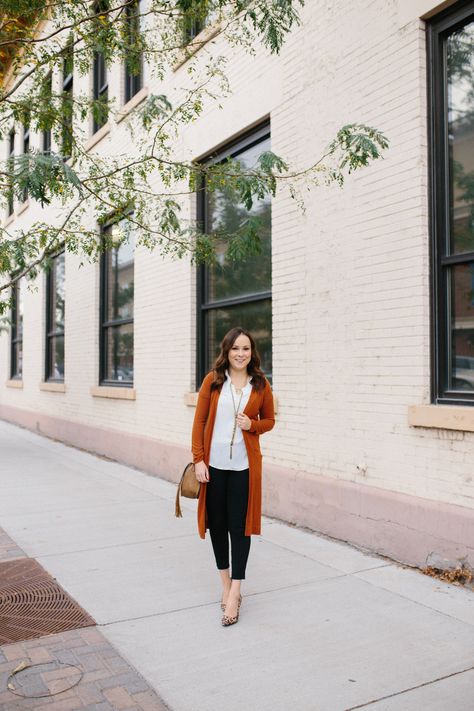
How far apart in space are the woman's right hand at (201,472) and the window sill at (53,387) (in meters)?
9.58

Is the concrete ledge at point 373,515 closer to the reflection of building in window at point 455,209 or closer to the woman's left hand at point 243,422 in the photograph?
the reflection of building in window at point 455,209

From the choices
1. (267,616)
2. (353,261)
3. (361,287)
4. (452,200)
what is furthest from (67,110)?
(267,616)

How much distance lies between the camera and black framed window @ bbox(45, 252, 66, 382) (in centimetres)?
1417

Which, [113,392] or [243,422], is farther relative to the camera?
[113,392]

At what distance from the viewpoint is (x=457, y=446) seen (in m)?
4.77

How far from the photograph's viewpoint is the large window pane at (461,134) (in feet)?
16.5

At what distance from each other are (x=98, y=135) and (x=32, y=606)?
30.6 feet

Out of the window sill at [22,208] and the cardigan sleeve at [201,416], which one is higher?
the window sill at [22,208]

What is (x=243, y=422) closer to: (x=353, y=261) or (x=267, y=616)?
(x=267, y=616)

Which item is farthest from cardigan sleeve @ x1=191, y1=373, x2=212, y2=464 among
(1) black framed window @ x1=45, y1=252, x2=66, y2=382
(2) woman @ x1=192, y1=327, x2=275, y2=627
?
(1) black framed window @ x1=45, y1=252, x2=66, y2=382

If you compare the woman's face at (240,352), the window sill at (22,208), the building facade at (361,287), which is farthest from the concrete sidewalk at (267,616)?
the window sill at (22,208)

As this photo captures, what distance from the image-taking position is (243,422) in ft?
13.4

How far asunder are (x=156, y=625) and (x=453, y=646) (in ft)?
5.62

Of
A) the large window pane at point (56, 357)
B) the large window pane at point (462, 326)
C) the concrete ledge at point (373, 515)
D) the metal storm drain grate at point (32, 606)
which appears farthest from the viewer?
the large window pane at point (56, 357)
